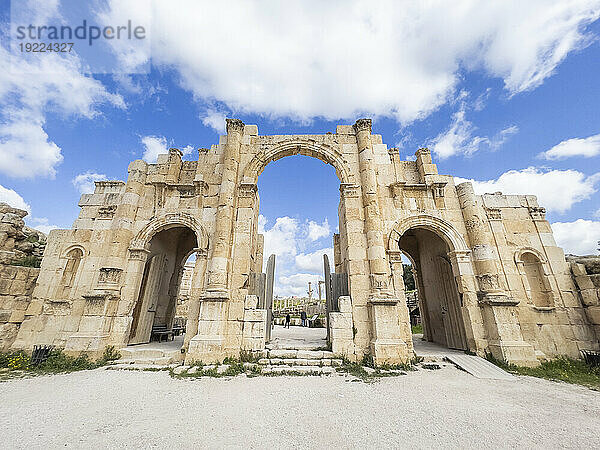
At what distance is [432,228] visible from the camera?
8.28 metres

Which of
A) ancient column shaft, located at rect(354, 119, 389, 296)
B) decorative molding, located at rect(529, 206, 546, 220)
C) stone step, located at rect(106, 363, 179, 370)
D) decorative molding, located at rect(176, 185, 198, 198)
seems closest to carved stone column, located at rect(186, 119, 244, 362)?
stone step, located at rect(106, 363, 179, 370)

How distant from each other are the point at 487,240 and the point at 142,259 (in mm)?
11276

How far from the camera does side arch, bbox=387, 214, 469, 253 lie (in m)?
7.95

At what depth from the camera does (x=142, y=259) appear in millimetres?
8109

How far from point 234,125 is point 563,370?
12185 mm

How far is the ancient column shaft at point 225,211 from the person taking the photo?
23.4 feet

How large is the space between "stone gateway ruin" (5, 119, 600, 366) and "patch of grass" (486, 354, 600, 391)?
0.85ft

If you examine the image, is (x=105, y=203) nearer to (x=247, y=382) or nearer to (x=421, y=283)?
(x=247, y=382)

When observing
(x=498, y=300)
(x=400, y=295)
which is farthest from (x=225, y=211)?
(x=498, y=300)

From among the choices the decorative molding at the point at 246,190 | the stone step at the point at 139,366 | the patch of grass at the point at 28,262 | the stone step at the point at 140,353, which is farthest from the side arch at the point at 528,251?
the patch of grass at the point at 28,262

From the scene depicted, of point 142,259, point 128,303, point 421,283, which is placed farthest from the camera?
point 421,283

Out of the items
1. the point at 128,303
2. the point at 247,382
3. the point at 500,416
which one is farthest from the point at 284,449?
the point at 128,303

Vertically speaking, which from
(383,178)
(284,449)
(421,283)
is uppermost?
(383,178)

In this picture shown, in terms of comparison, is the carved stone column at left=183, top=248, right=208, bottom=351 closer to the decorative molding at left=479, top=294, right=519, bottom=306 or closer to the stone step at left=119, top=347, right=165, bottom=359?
the stone step at left=119, top=347, right=165, bottom=359
